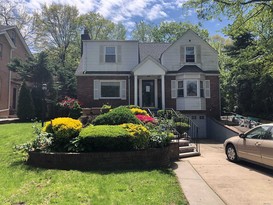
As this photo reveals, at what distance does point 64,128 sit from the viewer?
7.89m

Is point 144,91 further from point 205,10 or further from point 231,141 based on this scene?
point 231,141

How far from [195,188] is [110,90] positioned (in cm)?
1447

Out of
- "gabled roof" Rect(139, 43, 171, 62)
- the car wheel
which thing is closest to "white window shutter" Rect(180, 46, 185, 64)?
"gabled roof" Rect(139, 43, 171, 62)

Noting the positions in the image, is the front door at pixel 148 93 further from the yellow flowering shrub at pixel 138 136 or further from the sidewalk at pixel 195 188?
the sidewalk at pixel 195 188

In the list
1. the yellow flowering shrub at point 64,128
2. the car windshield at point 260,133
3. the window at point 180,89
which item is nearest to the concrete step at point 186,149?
the car windshield at point 260,133

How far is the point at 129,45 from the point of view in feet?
66.2

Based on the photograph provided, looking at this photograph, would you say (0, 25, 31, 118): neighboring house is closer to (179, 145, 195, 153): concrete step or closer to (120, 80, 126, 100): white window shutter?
(120, 80, 126, 100): white window shutter

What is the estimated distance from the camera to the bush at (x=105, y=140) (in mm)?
7562

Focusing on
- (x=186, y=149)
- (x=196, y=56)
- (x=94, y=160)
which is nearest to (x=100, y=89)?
(x=196, y=56)

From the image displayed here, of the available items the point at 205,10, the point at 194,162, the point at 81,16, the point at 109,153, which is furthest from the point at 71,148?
the point at 81,16

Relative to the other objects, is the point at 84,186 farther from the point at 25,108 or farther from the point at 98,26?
the point at 98,26

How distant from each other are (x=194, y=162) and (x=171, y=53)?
12.4 metres

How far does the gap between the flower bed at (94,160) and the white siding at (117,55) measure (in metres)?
12.9

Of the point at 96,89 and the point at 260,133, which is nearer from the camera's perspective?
the point at 260,133
